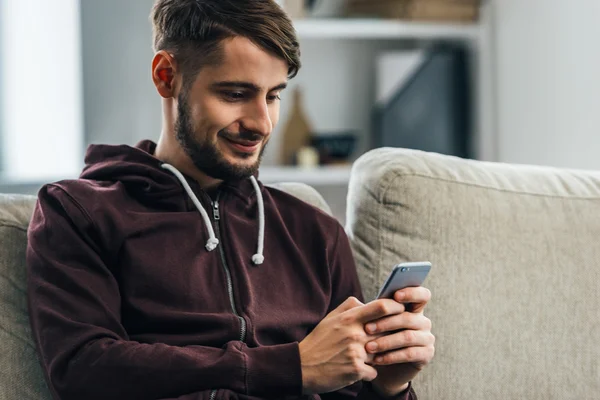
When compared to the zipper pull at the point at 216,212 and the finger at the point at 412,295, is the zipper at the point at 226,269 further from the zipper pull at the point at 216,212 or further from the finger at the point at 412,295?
the finger at the point at 412,295

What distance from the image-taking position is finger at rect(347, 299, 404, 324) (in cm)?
120

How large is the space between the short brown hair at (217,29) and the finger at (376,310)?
0.45 m

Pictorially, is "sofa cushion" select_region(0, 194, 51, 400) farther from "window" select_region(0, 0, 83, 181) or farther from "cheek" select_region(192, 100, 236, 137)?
"window" select_region(0, 0, 83, 181)

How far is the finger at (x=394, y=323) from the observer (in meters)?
1.22

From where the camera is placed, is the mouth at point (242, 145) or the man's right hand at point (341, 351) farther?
the mouth at point (242, 145)

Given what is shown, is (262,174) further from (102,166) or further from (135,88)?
(102,166)

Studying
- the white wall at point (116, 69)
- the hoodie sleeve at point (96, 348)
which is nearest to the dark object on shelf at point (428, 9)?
the white wall at point (116, 69)

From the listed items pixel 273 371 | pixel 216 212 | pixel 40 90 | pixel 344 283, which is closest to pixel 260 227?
pixel 216 212

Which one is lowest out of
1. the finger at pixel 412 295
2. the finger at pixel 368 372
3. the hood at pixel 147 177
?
the finger at pixel 368 372

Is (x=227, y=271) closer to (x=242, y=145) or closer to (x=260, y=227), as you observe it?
(x=260, y=227)

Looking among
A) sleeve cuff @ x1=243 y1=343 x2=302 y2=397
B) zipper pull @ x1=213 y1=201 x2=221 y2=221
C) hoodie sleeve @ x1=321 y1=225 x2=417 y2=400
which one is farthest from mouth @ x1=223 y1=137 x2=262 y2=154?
sleeve cuff @ x1=243 y1=343 x2=302 y2=397

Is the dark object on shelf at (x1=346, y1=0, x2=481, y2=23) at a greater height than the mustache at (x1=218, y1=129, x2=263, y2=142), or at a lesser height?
greater

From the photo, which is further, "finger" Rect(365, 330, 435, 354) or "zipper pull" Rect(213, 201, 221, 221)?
"zipper pull" Rect(213, 201, 221, 221)

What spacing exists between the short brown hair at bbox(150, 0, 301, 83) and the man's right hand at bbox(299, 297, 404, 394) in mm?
456
